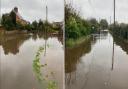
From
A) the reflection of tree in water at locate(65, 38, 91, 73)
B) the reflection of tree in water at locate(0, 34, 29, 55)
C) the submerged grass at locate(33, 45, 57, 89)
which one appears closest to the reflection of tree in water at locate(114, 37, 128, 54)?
the reflection of tree in water at locate(65, 38, 91, 73)

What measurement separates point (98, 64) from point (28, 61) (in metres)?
0.43

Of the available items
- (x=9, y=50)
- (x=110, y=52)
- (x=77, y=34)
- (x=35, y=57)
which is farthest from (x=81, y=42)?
(x=9, y=50)

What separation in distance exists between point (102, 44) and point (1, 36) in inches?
23.3

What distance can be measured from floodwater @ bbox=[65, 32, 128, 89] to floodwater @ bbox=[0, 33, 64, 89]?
0.07 meters

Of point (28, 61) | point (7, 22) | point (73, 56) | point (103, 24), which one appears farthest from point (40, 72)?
point (103, 24)

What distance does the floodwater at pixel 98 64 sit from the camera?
1.50 m

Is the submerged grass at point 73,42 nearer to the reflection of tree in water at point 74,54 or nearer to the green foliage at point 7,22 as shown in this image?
the reflection of tree in water at point 74,54

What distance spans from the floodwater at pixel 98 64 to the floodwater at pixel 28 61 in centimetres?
7

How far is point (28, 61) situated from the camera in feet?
4.89

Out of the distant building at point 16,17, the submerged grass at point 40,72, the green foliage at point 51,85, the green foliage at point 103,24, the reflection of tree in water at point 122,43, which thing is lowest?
the green foliage at point 51,85

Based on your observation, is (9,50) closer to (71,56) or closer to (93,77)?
(71,56)

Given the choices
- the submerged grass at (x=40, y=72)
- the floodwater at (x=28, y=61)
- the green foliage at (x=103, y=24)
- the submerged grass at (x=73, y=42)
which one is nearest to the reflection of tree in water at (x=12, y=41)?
the floodwater at (x=28, y=61)

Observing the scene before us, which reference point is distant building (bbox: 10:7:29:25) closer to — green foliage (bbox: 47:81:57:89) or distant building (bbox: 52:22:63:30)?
distant building (bbox: 52:22:63:30)

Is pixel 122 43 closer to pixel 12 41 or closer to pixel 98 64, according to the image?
pixel 98 64
